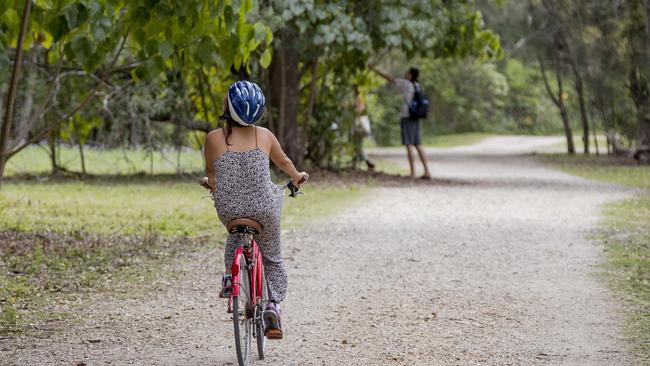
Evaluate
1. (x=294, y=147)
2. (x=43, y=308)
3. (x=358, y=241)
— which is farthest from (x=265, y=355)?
(x=294, y=147)

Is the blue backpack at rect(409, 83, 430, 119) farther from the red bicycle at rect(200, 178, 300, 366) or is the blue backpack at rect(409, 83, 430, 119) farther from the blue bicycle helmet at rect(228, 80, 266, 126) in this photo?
the blue bicycle helmet at rect(228, 80, 266, 126)

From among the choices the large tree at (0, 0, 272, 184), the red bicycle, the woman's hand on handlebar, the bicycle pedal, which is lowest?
the bicycle pedal

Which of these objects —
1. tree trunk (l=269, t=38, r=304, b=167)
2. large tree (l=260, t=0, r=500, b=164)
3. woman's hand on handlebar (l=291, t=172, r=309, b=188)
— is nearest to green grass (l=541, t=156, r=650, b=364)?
woman's hand on handlebar (l=291, t=172, r=309, b=188)

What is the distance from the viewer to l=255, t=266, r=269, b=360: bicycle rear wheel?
21.7 feet

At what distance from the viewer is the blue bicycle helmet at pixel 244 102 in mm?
6371

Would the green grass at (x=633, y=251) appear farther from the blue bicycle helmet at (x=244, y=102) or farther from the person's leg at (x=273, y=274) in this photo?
the blue bicycle helmet at (x=244, y=102)

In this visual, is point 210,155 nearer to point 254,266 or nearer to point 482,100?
point 254,266

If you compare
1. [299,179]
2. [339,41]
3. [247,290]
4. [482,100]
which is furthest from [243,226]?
[482,100]

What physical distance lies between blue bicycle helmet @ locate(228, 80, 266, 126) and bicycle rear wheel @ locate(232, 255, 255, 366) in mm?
721

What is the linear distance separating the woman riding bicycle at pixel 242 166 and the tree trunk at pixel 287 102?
1500 cm

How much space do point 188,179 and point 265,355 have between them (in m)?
15.3

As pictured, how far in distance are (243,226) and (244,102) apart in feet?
2.10

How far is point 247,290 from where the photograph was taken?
257 inches

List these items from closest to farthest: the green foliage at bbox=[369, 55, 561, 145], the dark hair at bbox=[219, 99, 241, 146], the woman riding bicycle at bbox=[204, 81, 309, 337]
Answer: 1. the woman riding bicycle at bbox=[204, 81, 309, 337]
2. the dark hair at bbox=[219, 99, 241, 146]
3. the green foliage at bbox=[369, 55, 561, 145]
